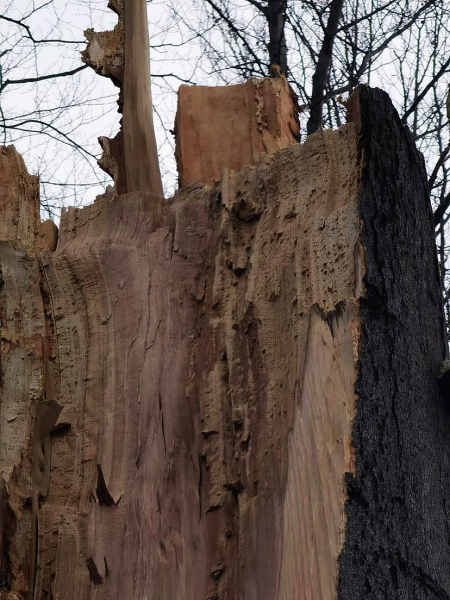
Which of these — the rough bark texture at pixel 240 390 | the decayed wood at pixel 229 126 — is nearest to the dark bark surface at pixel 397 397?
the rough bark texture at pixel 240 390

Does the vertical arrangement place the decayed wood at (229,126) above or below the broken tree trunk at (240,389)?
above

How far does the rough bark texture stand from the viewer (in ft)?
3.95

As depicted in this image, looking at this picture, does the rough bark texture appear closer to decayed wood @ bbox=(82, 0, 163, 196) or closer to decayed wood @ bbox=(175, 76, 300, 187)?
decayed wood @ bbox=(82, 0, 163, 196)

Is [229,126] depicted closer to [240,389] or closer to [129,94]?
[129,94]

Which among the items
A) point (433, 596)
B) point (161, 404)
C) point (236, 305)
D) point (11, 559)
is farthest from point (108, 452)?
point (433, 596)

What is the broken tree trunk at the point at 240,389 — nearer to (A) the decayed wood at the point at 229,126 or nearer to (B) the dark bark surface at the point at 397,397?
(B) the dark bark surface at the point at 397,397

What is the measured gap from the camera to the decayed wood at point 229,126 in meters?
1.80

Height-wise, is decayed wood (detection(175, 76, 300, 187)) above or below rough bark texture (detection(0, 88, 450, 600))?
above

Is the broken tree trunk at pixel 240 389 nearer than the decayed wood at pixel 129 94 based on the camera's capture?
Yes

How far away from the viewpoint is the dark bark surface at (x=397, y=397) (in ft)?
3.79

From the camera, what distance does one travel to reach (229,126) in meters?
1.84

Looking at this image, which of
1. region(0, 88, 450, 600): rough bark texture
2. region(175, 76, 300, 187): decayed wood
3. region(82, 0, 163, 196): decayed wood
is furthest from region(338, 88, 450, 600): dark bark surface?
region(82, 0, 163, 196): decayed wood

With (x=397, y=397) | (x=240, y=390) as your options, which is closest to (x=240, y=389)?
(x=240, y=390)

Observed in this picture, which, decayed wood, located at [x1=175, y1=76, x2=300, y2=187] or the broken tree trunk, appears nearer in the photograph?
the broken tree trunk
